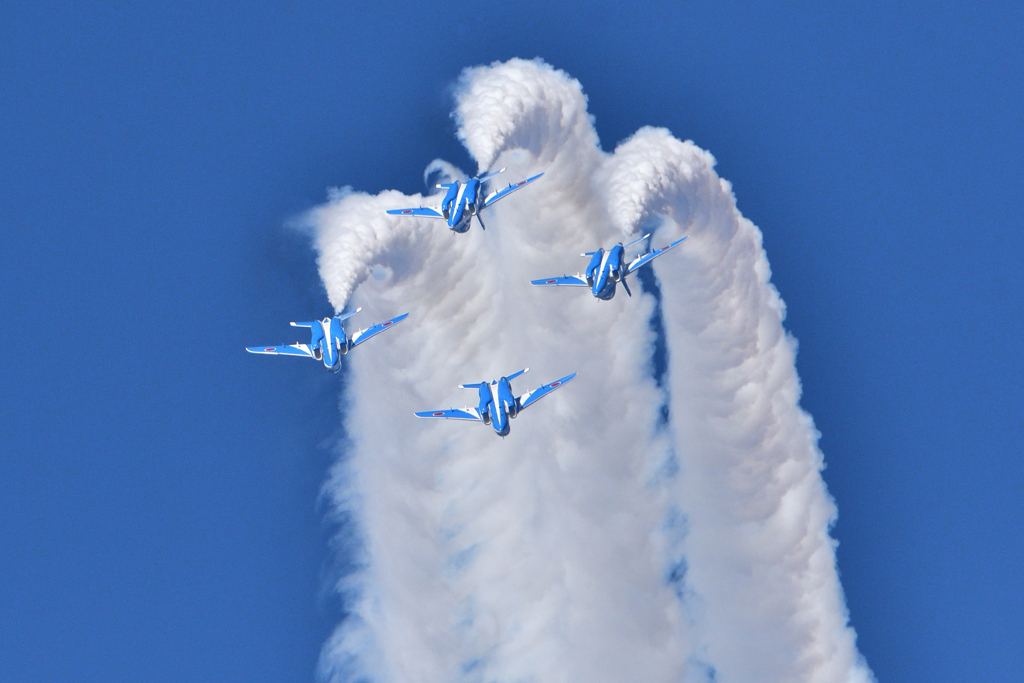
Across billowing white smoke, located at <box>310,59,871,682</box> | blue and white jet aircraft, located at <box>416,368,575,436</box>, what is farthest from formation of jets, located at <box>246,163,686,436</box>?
billowing white smoke, located at <box>310,59,871,682</box>

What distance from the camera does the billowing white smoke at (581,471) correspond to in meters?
58.9

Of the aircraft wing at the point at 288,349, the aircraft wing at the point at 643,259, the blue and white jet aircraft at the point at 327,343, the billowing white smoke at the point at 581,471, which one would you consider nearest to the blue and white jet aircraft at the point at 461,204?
the billowing white smoke at the point at 581,471

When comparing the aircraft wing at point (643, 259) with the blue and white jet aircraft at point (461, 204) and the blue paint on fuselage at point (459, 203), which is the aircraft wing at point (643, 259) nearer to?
the blue and white jet aircraft at point (461, 204)

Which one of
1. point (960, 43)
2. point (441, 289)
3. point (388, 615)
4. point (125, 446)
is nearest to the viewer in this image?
point (441, 289)

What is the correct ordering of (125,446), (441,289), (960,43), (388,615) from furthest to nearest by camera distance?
1. (960,43)
2. (125,446)
3. (388,615)
4. (441,289)

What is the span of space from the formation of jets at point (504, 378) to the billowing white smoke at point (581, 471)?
509 centimetres

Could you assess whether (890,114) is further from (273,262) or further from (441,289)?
(273,262)

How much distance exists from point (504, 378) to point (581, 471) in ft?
40.3

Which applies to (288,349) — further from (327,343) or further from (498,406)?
(498,406)

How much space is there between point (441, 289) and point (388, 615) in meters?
24.7

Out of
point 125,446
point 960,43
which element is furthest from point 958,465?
Result: point 125,446

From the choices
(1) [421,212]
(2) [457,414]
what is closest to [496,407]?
(2) [457,414]

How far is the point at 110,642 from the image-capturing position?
6581 centimetres

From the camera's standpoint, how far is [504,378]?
52906 mm
